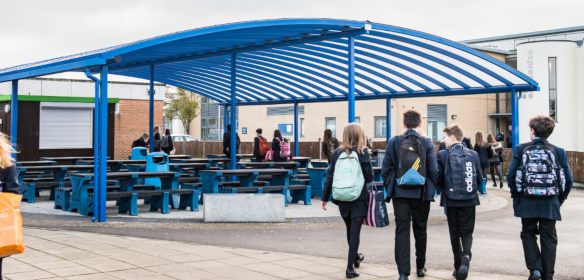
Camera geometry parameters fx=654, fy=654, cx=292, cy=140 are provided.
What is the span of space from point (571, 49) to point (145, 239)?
34.8 meters

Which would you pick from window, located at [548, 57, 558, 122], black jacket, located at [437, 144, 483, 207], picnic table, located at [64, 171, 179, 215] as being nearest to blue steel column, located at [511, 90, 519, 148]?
picnic table, located at [64, 171, 179, 215]

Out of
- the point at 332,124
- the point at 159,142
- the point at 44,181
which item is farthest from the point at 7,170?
the point at 332,124

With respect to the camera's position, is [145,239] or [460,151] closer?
[460,151]

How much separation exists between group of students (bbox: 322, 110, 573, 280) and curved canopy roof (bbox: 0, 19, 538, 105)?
18.6 feet

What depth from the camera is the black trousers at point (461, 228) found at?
6.91 meters

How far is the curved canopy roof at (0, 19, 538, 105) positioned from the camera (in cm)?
1239

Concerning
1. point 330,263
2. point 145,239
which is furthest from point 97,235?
point 330,263

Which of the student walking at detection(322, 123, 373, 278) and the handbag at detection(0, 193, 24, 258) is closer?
the handbag at detection(0, 193, 24, 258)

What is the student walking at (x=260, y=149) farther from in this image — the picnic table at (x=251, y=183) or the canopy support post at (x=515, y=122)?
the canopy support post at (x=515, y=122)

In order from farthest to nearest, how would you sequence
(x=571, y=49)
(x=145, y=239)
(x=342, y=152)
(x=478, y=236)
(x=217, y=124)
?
1. (x=217, y=124)
2. (x=571, y=49)
3. (x=478, y=236)
4. (x=145, y=239)
5. (x=342, y=152)

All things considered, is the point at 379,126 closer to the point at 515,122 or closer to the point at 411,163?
the point at 515,122

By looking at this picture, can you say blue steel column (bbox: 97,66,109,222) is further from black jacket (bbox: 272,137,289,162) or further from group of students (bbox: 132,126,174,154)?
group of students (bbox: 132,126,174,154)

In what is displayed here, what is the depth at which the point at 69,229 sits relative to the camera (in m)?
10.3

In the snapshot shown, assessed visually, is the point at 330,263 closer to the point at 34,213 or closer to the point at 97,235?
the point at 97,235
